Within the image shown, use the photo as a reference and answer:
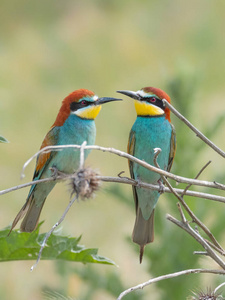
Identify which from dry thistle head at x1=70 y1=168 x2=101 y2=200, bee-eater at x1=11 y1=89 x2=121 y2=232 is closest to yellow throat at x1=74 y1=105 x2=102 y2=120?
bee-eater at x1=11 y1=89 x2=121 y2=232

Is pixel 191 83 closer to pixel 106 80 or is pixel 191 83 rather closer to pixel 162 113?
pixel 162 113

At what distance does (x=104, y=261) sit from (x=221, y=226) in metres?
1.00

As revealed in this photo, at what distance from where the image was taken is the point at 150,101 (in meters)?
1.87

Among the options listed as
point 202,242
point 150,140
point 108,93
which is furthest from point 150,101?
point 108,93

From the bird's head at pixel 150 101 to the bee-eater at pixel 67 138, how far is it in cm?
12

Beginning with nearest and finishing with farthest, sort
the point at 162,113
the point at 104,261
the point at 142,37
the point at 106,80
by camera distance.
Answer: the point at 104,261, the point at 162,113, the point at 106,80, the point at 142,37

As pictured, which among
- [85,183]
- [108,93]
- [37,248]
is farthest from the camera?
[108,93]

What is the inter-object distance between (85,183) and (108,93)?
451cm

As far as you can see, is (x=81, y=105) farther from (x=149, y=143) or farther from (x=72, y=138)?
(x=149, y=143)

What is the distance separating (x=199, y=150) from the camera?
2246 millimetres

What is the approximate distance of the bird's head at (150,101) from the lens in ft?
6.05

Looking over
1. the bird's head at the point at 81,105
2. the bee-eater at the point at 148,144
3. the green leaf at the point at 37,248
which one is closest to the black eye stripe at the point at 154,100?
the bee-eater at the point at 148,144

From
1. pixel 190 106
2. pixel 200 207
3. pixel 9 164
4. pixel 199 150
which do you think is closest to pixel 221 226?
pixel 200 207

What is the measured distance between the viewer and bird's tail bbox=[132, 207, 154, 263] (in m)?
1.76
